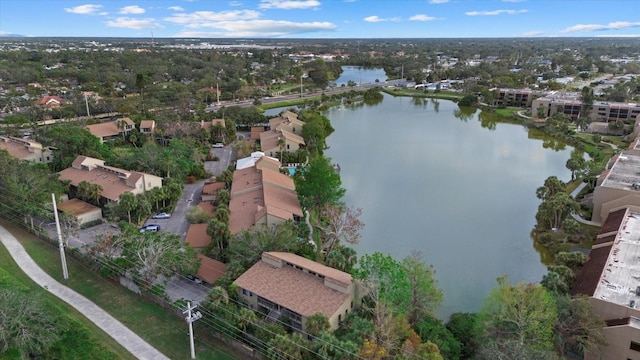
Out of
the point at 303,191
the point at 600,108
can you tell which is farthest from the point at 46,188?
the point at 600,108

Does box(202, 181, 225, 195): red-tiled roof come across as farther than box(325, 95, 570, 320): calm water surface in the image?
Yes

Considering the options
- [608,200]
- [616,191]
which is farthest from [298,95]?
[616,191]

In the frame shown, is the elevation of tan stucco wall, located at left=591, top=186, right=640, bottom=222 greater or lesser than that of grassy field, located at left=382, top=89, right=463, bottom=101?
lesser

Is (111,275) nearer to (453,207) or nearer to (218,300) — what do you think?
(218,300)

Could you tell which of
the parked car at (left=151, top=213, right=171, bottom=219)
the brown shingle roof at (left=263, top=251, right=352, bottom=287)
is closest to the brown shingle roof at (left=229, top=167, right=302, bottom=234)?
the parked car at (left=151, top=213, right=171, bottom=219)

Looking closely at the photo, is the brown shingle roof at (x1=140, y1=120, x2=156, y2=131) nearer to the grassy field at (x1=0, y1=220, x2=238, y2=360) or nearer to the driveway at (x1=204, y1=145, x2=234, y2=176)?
the driveway at (x1=204, y1=145, x2=234, y2=176)

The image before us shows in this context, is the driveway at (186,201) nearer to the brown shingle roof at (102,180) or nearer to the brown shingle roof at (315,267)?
the brown shingle roof at (102,180)

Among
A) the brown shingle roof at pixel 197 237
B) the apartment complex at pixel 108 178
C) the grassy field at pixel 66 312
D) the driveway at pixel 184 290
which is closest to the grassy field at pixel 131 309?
the grassy field at pixel 66 312
